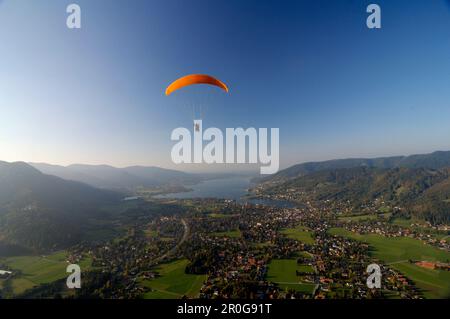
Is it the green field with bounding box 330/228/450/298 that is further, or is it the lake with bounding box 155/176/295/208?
the lake with bounding box 155/176/295/208

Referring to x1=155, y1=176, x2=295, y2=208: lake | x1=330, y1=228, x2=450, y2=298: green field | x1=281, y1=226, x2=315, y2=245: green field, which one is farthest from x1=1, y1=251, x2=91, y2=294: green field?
x1=155, y1=176, x2=295, y2=208: lake

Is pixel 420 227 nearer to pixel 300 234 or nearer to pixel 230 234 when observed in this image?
pixel 300 234

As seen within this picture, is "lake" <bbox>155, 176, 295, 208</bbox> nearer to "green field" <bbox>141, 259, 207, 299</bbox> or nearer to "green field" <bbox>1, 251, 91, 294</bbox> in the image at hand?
"green field" <bbox>141, 259, 207, 299</bbox>

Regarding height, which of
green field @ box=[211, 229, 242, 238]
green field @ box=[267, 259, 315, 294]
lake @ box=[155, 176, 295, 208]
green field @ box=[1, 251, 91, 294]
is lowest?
lake @ box=[155, 176, 295, 208]
